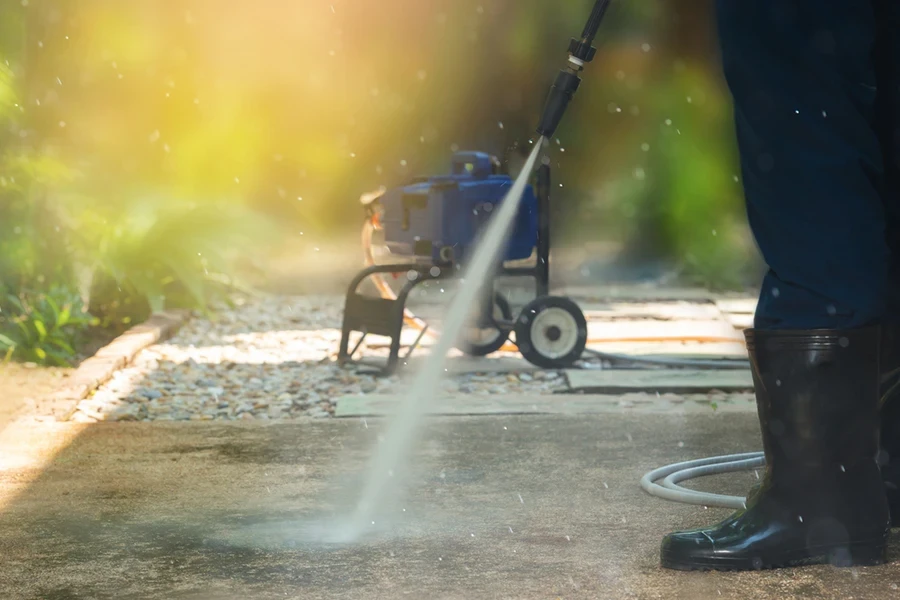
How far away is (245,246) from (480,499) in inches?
226

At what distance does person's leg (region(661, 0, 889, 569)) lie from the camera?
2383mm

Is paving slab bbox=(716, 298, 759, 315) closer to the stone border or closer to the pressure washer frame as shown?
the pressure washer frame

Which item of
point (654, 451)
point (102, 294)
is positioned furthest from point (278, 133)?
point (654, 451)

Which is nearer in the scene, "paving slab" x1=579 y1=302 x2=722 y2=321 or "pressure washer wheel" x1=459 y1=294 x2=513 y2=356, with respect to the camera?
"pressure washer wheel" x1=459 y1=294 x2=513 y2=356

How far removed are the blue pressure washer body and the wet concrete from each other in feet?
4.39

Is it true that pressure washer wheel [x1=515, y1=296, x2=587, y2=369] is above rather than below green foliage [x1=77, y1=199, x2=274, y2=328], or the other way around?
below

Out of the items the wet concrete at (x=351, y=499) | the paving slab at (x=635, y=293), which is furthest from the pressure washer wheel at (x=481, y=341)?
the paving slab at (x=635, y=293)

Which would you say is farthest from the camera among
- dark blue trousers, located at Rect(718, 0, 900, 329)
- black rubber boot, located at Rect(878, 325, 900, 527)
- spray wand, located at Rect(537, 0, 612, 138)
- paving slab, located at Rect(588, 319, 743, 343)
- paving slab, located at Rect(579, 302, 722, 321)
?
paving slab, located at Rect(579, 302, 722, 321)

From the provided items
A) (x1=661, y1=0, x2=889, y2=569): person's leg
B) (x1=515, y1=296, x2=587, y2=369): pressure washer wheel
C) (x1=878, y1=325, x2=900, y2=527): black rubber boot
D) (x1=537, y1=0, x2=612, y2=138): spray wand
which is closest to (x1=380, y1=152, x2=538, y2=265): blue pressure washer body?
(x1=515, y1=296, x2=587, y2=369): pressure washer wheel

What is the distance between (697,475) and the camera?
331 centimetres

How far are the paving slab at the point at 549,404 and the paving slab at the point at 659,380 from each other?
4.2 inches

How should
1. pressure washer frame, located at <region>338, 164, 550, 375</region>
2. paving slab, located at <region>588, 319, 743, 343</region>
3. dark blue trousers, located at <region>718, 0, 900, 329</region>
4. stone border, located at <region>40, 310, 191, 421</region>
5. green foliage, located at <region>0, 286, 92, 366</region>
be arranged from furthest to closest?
paving slab, located at <region>588, 319, 743, 343</region> < green foliage, located at <region>0, 286, 92, 366</region> < pressure washer frame, located at <region>338, 164, 550, 375</region> < stone border, located at <region>40, 310, 191, 421</region> < dark blue trousers, located at <region>718, 0, 900, 329</region>

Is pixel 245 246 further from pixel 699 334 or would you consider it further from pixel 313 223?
pixel 699 334

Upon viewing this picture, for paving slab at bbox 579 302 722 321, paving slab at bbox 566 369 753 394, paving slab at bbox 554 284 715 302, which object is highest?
paving slab at bbox 554 284 715 302
